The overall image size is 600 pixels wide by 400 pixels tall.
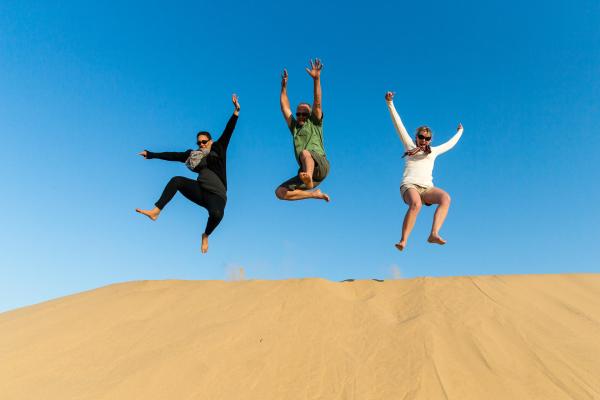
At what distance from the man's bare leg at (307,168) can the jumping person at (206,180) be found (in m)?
1.11

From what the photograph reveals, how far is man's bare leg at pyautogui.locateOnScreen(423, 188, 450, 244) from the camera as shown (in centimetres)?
580

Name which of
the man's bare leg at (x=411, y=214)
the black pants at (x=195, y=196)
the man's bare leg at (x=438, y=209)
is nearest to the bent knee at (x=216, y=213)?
the black pants at (x=195, y=196)

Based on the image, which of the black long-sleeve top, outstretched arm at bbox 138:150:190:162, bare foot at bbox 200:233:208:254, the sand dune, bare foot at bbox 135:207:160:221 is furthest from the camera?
outstretched arm at bbox 138:150:190:162

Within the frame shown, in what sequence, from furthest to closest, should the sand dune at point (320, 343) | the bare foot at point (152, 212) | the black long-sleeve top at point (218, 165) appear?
1. the black long-sleeve top at point (218, 165)
2. the bare foot at point (152, 212)
3. the sand dune at point (320, 343)

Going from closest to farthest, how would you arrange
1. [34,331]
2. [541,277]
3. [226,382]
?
[226,382], [34,331], [541,277]

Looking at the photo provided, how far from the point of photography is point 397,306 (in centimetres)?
516

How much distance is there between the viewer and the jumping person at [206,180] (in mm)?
5906

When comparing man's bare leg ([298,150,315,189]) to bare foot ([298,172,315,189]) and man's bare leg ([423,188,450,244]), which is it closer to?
bare foot ([298,172,315,189])

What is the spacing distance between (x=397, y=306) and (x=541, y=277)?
243cm

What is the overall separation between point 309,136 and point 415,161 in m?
1.49

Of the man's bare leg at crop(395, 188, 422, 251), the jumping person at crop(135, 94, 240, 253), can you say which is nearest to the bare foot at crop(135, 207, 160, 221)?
the jumping person at crop(135, 94, 240, 253)

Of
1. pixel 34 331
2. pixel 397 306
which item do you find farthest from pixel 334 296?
pixel 34 331

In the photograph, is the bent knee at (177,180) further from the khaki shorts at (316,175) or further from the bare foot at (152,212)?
the khaki shorts at (316,175)

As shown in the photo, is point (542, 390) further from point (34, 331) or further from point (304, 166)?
point (34, 331)
